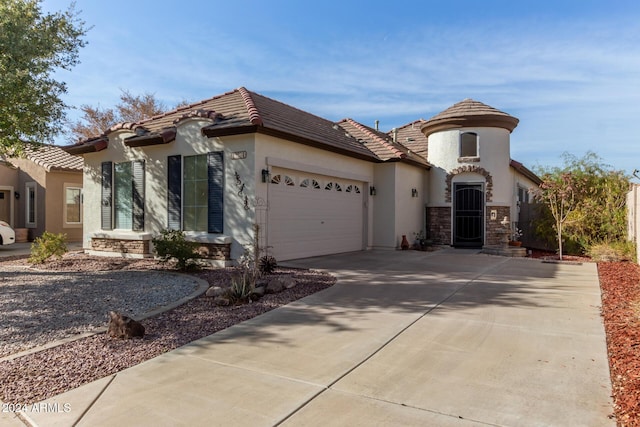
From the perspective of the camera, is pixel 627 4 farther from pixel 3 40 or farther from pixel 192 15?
pixel 3 40

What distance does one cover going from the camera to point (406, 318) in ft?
20.0

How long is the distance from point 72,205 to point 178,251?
13.3 metres

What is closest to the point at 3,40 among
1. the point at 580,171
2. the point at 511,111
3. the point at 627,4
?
the point at 627,4

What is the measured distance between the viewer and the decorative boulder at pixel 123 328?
5.16m

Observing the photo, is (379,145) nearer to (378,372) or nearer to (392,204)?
(392,204)

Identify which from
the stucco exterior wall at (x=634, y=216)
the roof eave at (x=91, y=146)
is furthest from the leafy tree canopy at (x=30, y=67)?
the stucco exterior wall at (x=634, y=216)

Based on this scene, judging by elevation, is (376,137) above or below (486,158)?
above

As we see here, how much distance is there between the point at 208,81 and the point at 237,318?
51.3 ft

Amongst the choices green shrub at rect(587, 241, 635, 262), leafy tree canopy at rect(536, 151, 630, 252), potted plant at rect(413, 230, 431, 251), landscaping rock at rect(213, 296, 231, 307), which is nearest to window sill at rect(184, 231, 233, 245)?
landscaping rock at rect(213, 296, 231, 307)

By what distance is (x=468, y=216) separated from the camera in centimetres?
1692

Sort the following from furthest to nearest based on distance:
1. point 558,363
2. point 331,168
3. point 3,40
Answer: point 331,168 < point 3,40 < point 558,363

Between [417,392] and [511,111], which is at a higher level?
[511,111]

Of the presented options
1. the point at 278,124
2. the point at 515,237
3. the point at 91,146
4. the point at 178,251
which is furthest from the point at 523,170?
the point at 91,146

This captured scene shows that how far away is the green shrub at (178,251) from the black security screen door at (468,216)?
1067 cm
